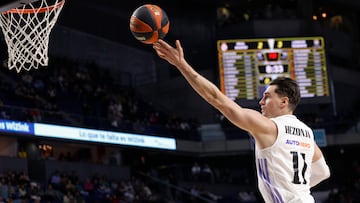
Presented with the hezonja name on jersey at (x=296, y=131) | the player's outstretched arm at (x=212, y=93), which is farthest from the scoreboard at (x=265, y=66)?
the player's outstretched arm at (x=212, y=93)

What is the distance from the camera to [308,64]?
20328mm

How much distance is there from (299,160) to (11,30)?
21.6 feet

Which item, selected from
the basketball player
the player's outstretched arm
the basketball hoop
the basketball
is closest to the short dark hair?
the basketball player

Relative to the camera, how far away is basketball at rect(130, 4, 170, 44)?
16.6 feet

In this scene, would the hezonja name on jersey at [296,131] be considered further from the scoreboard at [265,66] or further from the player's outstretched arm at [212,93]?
the scoreboard at [265,66]

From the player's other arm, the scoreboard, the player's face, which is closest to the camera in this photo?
the player's face

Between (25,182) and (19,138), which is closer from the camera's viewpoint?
(25,182)

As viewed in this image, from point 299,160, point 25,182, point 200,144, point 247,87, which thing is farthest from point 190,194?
point 299,160

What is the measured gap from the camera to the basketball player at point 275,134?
3.94 meters

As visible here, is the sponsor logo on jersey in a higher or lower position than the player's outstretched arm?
lower

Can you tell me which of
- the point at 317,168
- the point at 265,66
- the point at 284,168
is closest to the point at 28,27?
the point at 317,168

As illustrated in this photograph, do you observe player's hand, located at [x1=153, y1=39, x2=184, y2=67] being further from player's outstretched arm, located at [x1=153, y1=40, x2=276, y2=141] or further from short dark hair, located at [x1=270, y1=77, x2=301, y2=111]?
short dark hair, located at [x1=270, y1=77, x2=301, y2=111]

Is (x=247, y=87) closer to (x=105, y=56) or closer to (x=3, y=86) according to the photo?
(x=3, y=86)

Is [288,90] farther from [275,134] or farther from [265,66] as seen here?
[265,66]
